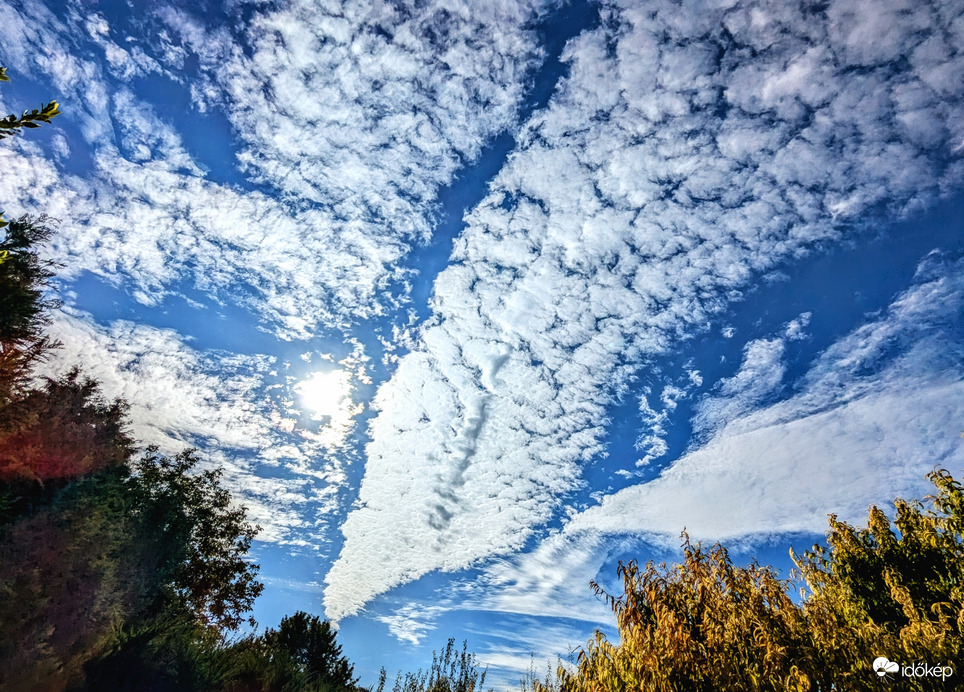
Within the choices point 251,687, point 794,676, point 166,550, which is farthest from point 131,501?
point 794,676

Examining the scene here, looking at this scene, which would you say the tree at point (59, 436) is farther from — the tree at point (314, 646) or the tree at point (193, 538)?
the tree at point (314, 646)

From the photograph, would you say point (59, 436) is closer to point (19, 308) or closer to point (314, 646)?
point (19, 308)

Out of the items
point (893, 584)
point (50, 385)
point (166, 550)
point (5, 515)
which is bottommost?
point (893, 584)

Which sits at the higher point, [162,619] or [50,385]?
[50,385]

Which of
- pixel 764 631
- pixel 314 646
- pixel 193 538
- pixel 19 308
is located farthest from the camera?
pixel 314 646

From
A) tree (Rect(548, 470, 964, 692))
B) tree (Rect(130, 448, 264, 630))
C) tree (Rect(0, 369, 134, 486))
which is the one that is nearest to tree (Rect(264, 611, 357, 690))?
tree (Rect(130, 448, 264, 630))

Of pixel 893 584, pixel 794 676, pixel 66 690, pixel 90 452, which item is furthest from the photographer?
pixel 90 452

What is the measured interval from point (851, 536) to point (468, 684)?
6123cm

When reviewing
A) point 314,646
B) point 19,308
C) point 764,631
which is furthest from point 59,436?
point 314,646

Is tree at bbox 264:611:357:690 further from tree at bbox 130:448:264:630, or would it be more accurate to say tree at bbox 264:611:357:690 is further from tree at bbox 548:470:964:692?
tree at bbox 548:470:964:692

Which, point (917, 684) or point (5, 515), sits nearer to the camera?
point (917, 684)

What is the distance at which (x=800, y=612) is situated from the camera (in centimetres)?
564

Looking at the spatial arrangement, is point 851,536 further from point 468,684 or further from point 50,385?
point 468,684

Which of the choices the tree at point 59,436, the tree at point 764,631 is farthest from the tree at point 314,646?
the tree at point 764,631
